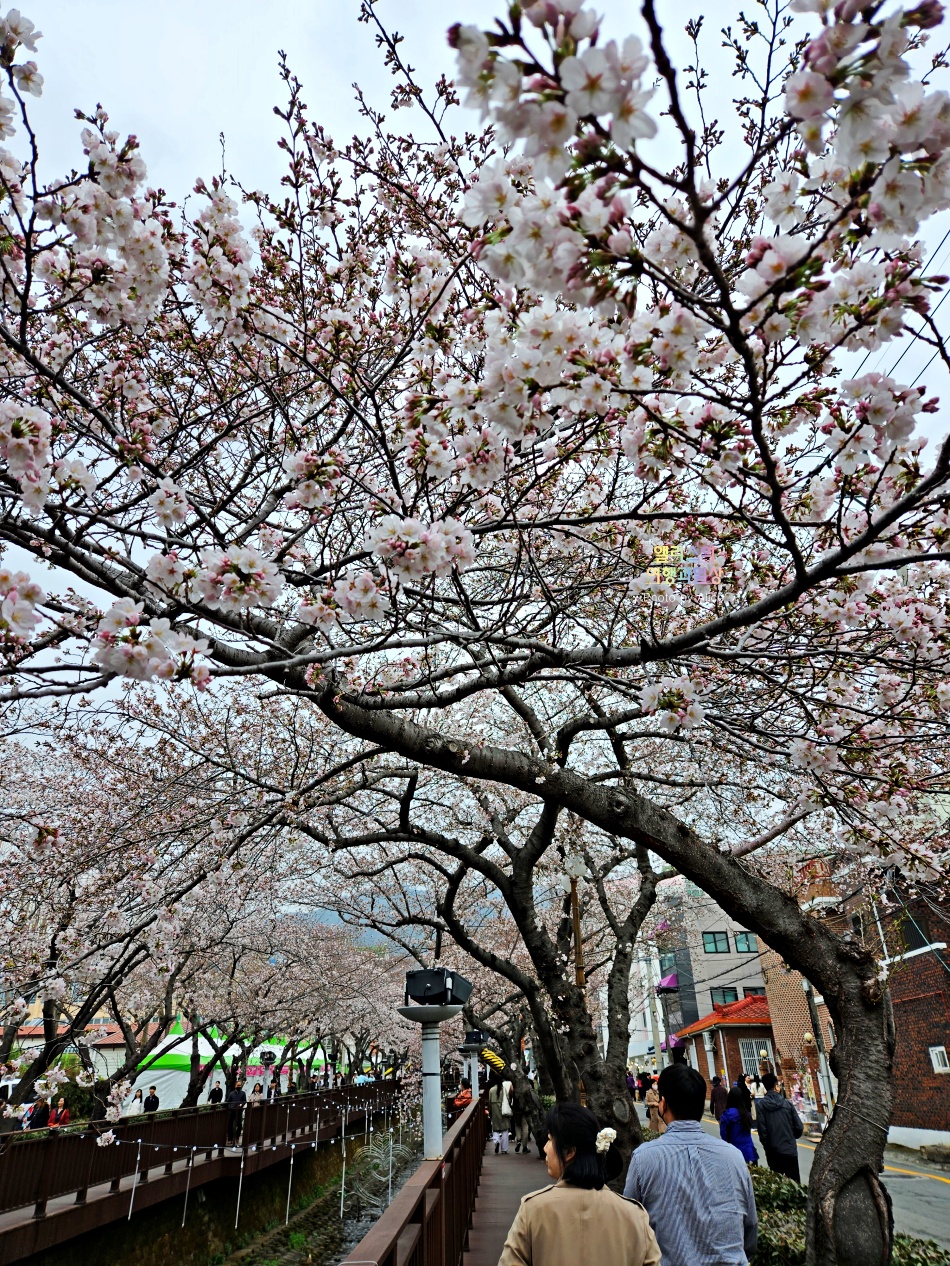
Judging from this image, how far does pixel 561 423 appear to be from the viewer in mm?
3672

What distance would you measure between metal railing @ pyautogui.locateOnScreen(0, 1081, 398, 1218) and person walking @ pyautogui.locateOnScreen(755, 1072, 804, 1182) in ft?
26.3

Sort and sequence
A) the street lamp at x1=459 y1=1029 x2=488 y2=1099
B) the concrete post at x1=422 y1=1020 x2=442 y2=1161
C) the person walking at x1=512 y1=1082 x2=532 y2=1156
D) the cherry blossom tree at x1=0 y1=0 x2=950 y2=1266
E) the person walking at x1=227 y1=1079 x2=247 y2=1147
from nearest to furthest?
the cherry blossom tree at x1=0 y1=0 x2=950 y2=1266, the concrete post at x1=422 y1=1020 x2=442 y2=1161, the street lamp at x1=459 y1=1029 x2=488 y2=1099, the person walking at x1=227 y1=1079 x2=247 y2=1147, the person walking at x1=512 y1=1082 x2=532 y2=1156

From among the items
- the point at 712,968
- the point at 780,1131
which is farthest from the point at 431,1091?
the point at 712,968

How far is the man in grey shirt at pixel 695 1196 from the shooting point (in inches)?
→ 111

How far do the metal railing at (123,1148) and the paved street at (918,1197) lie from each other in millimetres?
7618

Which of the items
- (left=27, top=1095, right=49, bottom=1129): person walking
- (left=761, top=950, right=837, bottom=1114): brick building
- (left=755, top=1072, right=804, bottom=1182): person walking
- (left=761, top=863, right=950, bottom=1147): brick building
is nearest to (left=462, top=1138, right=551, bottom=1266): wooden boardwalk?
(left=755, top=1072, right=804, bottom=1182): person walking

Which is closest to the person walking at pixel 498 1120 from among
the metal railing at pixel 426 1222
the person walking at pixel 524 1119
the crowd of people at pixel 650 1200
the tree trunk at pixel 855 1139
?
the person walking at pixel 524 1119

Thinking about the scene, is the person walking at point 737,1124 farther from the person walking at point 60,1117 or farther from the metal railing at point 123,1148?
the person walking at point 60,1117

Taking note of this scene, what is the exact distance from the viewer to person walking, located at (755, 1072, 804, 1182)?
7.93 metres

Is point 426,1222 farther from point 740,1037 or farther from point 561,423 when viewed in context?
point 740,1037

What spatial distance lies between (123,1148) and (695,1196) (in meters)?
11.4

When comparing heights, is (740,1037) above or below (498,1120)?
above

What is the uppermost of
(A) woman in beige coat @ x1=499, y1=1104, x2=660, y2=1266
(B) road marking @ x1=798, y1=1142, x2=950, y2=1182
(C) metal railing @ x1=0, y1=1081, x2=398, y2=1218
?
(A) woman in beige coat @ x1=499, y1=1104, x2=660, y2=1266

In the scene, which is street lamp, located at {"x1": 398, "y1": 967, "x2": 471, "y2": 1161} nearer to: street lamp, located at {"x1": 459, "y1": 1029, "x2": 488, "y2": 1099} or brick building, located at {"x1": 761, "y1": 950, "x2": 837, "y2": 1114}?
street lamp, located at {"x1": 459, "y1": 1029, "x2": 488, "y2": 1099}
